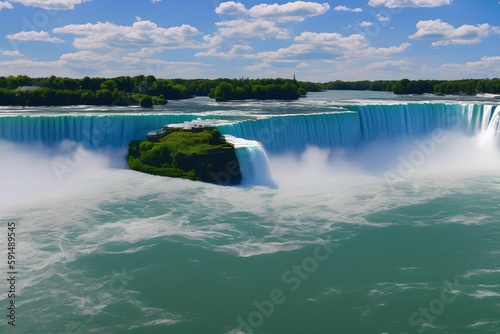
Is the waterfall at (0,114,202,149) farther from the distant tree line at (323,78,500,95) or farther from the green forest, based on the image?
the distant tree line at (323,78,500,95)

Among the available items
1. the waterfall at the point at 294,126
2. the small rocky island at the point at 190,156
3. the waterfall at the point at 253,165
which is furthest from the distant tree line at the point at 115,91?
the waterfall at the point at 253,165

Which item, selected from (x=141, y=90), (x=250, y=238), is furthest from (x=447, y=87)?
(x=250, y=238)

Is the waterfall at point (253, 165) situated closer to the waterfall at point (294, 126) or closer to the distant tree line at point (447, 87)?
the waterfall at point (294, 126)

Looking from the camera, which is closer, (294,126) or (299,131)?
(294,126)

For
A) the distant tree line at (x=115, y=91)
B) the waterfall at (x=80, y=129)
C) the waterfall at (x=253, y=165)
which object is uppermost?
the distant tree line at (x=115, y=91)

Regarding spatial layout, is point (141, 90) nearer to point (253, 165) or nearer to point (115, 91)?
point (115, 91)

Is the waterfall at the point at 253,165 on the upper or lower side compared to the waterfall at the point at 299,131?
Result: lower
